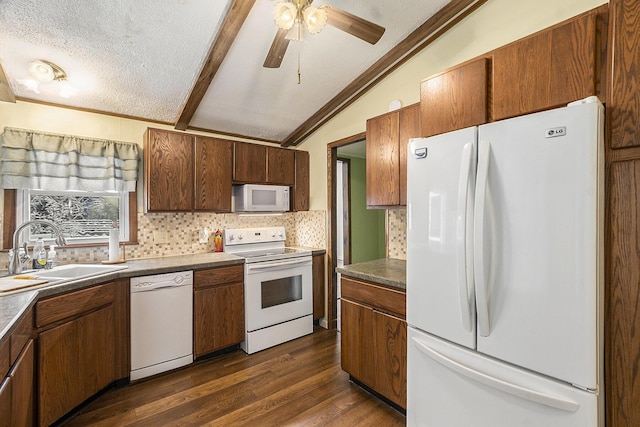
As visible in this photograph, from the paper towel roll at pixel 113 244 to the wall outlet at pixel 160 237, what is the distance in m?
0.38

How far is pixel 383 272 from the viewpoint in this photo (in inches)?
86.1

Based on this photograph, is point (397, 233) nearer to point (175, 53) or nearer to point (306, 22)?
point (306, 22)

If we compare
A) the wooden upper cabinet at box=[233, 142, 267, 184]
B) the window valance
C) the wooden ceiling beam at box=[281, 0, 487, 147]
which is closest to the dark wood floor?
the window valance

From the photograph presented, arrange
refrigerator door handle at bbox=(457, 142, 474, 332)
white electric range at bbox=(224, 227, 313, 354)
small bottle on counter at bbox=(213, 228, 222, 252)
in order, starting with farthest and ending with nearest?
small bottle on counter at bbox=(213, 228, 222, 252), white electric range at bbox=(224, 227, 313, 354), refrigerator door handle at bbox=(457, 142, 474, 332)

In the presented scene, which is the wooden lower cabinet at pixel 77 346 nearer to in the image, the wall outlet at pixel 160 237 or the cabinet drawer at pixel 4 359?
the cabinet drawer at pixel 4 359

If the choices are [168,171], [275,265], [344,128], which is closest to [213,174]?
[168,171]

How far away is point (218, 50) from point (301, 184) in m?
1.83

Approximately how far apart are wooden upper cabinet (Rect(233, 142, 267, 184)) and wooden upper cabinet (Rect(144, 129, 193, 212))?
18.9 inches

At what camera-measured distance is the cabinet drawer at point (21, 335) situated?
1.27 metres

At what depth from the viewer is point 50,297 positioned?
1.75m

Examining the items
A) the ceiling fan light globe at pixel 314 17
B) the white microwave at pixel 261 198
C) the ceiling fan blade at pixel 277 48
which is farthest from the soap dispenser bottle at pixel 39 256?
the ceiling fan light globe at pixel 314 17

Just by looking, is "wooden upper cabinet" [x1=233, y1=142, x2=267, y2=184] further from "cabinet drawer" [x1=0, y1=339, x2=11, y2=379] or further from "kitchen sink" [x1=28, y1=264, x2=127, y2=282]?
"cabinet drawer" [x1=0, y1=339, x2=11, y2=379]

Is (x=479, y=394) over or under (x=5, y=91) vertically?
under

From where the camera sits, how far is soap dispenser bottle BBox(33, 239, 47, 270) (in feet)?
7.47
